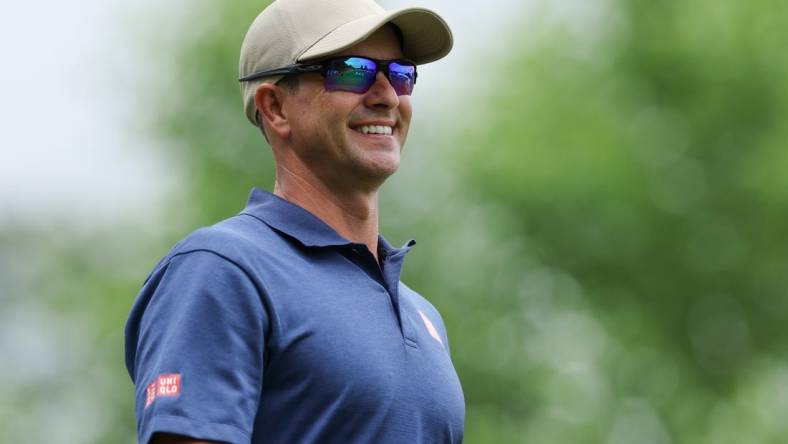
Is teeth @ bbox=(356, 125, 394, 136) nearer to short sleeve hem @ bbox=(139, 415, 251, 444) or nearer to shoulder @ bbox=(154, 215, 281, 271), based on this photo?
shoulder @ bbox=(154, 215, 281, 271)

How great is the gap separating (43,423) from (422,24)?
88.7 feet

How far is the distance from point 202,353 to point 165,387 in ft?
0.30

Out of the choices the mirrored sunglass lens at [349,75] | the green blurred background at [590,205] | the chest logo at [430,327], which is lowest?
the green blurred background at [590,205]

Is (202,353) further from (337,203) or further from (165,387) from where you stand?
(337,203)

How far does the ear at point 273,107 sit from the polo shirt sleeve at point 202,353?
61 cm

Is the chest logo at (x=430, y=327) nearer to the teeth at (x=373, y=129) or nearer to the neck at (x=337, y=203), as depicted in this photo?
the neck at (x=337, y=203)

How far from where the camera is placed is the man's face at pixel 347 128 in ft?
11.8

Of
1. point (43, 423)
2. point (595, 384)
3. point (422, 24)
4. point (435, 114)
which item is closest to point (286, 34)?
point (422, 24)

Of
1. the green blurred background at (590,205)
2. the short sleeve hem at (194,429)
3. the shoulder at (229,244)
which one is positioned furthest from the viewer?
the green blurred background at (590,205)

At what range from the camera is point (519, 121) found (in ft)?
59.7

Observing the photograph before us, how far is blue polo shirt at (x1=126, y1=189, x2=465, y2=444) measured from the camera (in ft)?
9.94

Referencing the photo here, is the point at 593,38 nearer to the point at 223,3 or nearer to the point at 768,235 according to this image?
the point at 768,235

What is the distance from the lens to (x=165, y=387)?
3016 millimetres

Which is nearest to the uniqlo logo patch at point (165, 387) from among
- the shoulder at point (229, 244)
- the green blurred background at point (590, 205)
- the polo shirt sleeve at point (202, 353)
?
the polo shirt sleeve at point (202, 353)
